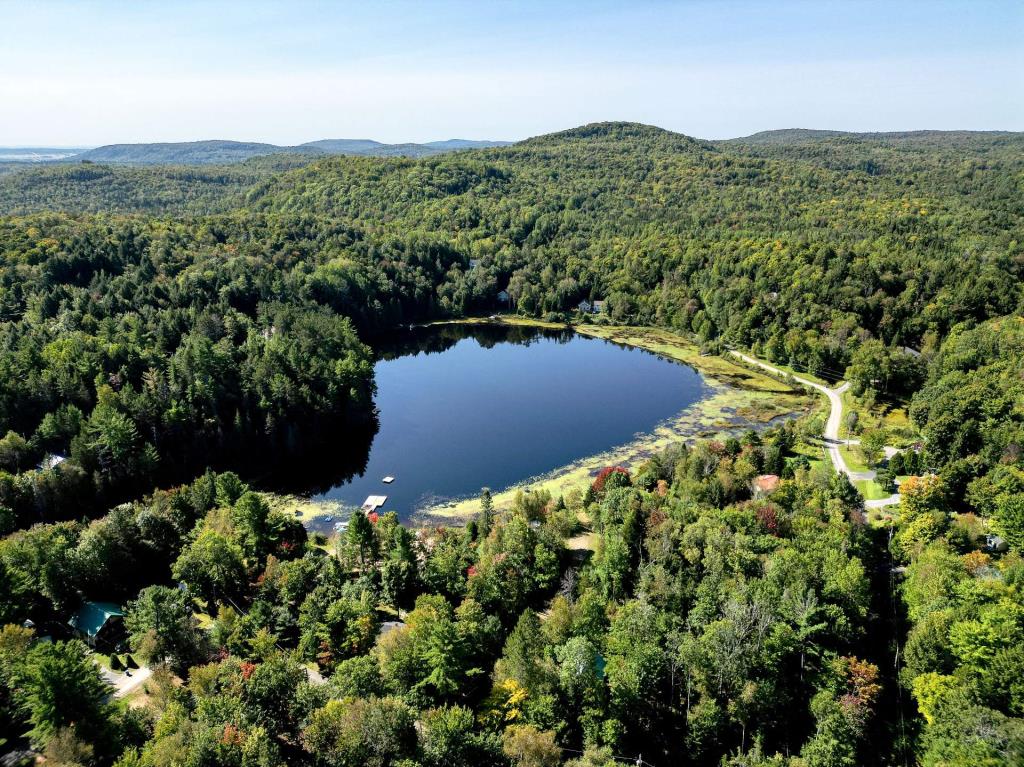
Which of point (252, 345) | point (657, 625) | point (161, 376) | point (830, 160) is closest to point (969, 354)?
point (657, 625)

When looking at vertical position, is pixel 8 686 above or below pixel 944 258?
below

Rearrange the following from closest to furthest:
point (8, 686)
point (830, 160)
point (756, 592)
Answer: point (8, 686) → point (756, 592) → point (830, 160)

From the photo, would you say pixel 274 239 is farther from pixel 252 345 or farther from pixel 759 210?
pixel 759 210

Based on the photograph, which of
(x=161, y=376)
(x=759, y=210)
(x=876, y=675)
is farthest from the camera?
(x=759, y=210)

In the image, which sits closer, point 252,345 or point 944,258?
point 252,345

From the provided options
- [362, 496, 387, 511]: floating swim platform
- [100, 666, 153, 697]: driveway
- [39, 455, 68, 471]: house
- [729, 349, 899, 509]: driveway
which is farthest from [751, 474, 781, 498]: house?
[39, 455, 68, 471]: house

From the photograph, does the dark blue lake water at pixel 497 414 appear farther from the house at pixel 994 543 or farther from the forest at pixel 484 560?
the house at pixel 994 543
